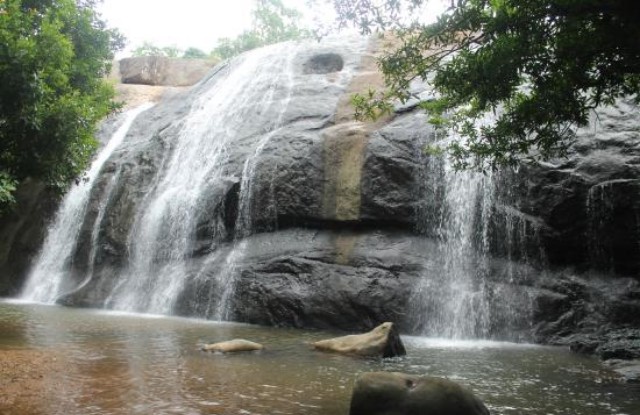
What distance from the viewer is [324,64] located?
24.9m

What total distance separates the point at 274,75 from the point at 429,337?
46.9 ft

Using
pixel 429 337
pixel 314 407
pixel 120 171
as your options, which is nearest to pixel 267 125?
pixel 120 171

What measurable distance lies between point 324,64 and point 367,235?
1189 cm

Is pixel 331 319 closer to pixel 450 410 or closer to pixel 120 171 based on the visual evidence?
pixel 450 410

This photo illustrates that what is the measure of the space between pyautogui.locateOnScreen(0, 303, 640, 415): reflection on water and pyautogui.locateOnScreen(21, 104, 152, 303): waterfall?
22.3ft

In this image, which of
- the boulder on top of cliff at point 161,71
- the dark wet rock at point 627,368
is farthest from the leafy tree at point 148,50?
the dark wet rock at point 627,368

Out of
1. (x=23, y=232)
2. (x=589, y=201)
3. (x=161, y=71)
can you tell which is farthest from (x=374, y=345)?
(x=161, y=71)

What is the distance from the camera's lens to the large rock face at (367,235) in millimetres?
13305

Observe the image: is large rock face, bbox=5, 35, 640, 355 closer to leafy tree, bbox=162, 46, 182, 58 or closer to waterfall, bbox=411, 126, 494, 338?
waterfall, bbox=411, 126, 494, 338

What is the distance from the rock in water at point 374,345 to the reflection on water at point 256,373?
25 cm

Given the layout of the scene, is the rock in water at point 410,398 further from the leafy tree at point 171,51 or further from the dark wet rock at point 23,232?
the leafy tree at point 171,51

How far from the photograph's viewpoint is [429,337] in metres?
12.9

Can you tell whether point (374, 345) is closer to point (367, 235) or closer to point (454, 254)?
point (454, 254)

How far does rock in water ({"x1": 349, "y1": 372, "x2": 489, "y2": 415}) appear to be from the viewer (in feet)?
18.0
